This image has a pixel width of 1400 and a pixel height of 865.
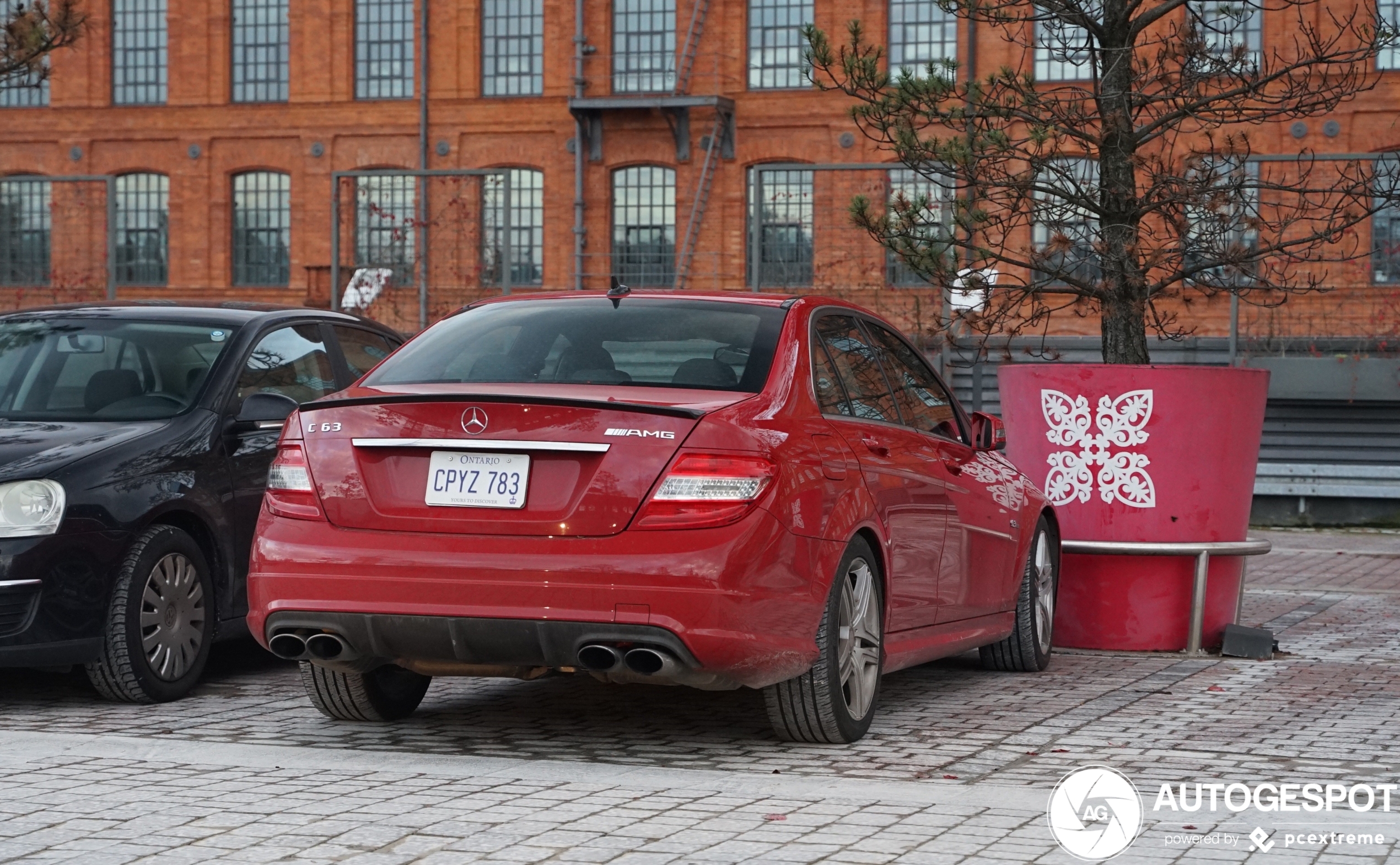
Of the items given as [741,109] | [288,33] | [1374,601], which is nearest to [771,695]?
[1374,601]

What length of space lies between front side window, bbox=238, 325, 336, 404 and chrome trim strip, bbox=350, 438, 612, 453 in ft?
8.09

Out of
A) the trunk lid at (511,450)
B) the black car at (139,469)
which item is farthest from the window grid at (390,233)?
the trunk lid at (511,450)

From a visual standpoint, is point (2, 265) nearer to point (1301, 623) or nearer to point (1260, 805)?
point (1301, 623)

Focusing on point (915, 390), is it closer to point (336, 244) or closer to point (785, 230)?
point (785, 230)

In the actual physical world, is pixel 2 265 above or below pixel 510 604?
above

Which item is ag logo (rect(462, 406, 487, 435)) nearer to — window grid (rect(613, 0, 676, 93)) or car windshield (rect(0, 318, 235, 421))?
car windshield (rect(0, 318, 235, 421))

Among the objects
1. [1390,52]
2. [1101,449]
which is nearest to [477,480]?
Answer: [1101,449]

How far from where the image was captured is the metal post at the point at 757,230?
19250 millimetres

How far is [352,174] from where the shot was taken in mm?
23344

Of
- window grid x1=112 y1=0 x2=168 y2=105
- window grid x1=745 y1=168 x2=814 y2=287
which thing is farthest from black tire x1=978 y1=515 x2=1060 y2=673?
window grid x1=112 y1=0 x2=168 y2=105

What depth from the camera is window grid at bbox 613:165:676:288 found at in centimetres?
4153

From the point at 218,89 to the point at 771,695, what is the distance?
135 ft

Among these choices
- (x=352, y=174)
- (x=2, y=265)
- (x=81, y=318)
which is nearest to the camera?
(x=81, y=318)

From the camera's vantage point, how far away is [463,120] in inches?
1683
